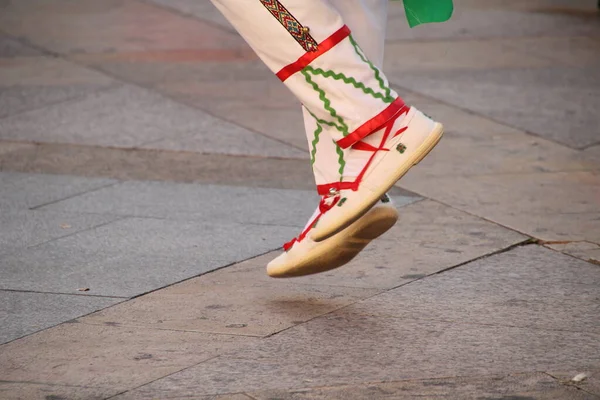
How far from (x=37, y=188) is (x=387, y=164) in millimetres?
2113

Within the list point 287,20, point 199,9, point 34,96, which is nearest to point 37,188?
point 34,96

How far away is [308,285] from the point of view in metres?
3.54

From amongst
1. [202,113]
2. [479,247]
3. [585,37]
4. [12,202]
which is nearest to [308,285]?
[479,247]

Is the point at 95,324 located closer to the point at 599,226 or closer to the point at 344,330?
the point at 344,330

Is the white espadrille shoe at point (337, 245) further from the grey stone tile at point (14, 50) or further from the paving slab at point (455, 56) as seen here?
the grey stone tile at point (14, 50)

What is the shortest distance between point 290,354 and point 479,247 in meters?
1.16

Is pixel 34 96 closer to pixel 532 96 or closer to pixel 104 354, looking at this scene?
pixel 532 96

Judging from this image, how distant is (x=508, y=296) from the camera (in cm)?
335

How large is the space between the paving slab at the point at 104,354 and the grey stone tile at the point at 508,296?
21.2 inches

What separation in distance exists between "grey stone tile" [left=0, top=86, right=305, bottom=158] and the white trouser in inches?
81.3

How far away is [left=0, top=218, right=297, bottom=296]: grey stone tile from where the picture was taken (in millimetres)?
3557

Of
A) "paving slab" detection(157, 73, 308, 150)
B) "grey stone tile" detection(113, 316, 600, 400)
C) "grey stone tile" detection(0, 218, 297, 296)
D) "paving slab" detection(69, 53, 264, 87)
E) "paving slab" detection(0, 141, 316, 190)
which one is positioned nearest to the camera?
"grey stone tile" detection(113, 316, 600, 400)

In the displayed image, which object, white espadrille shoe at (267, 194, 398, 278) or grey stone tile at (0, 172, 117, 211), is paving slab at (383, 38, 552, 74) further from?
white espadrille shoe at (267, 194, 398, 278)

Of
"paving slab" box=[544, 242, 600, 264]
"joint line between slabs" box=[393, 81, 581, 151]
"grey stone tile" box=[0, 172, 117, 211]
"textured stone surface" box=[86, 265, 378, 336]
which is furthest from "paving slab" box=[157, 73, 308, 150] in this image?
"textured stone surface" box=[86, 265, 378, 336]
